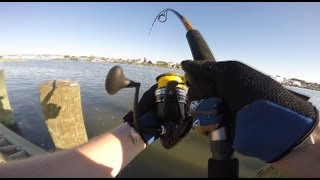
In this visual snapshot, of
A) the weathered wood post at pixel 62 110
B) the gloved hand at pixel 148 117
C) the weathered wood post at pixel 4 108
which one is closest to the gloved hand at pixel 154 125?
the gloved hand at pixel 148 117

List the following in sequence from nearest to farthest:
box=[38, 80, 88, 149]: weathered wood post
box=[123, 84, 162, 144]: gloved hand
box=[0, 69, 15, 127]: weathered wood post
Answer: box=[123, 84, 162, 144]: gloved hand, box=[38, 80, 88, 149]: weathered wood post, box=[0, 69, 15, 127]: weathered wood post

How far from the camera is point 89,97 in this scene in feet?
66.9

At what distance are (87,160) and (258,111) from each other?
1056mm

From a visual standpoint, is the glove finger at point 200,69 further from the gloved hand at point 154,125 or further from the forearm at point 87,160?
the forearm at point 87,160

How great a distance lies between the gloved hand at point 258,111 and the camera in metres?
1.16

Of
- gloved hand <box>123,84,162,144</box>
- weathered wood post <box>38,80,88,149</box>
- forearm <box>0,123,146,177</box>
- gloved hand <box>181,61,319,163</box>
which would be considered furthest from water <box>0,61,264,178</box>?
gloved hand <box>181,61,319,163</box>

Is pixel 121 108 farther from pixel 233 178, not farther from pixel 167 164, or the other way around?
pixel 233 178

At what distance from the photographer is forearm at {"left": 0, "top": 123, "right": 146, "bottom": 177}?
145 centimetres

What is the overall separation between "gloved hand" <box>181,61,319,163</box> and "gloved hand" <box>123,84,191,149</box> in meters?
0.54

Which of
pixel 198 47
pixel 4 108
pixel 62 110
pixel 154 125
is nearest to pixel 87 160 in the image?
pixel 154 125

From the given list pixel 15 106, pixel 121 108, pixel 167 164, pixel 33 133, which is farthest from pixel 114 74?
pixel 15 106

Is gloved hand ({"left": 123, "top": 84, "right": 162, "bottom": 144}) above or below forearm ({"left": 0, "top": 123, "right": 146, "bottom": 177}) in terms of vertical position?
above

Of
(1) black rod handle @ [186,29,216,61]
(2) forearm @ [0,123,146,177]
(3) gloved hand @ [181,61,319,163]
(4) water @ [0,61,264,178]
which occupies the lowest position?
(4) water @ [0,61,264,178]

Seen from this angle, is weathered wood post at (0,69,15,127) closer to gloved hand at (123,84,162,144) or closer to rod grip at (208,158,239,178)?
gloved hand at (123,84,162,144)
